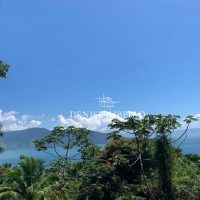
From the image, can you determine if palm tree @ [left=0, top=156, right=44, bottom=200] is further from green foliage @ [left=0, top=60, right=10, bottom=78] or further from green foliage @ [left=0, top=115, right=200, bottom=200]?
green foliage @ [left=0, top=60, right=10, bottom=78]

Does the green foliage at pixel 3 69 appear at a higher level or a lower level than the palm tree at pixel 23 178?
higher

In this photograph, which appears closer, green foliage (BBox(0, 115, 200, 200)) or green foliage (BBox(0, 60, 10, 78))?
green foliage (BBox(0, 60, 10, 78))

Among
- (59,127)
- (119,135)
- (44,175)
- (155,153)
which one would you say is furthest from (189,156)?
(44,175)

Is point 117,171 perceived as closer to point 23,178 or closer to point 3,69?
point 23,178

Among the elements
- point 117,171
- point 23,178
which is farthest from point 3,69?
point 117,171

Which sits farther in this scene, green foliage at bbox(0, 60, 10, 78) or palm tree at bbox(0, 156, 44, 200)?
palm tree at bbox(0, 156, 44, 200)

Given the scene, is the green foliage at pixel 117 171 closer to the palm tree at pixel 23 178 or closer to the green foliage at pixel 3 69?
the palm tree at pixel 23 178

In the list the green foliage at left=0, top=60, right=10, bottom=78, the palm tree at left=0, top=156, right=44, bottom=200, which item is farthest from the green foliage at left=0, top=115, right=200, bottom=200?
the green foliage at left=0, top=60, right=10, bottom=78

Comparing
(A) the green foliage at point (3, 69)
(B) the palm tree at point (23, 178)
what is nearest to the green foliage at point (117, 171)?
(B) the palm tree at point (23, 178)

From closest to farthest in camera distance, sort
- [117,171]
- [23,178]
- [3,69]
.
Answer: [3,69] → [23,178] → [117,171]

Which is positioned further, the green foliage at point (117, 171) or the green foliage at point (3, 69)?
the green foliage at point (117, 171)

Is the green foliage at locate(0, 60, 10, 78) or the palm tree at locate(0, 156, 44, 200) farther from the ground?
the green foliage at locate(0, 60, 10, 78)

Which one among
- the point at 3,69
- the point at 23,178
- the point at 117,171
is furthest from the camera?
the point at 117,171

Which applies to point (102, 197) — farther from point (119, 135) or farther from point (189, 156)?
point (189, 156)
